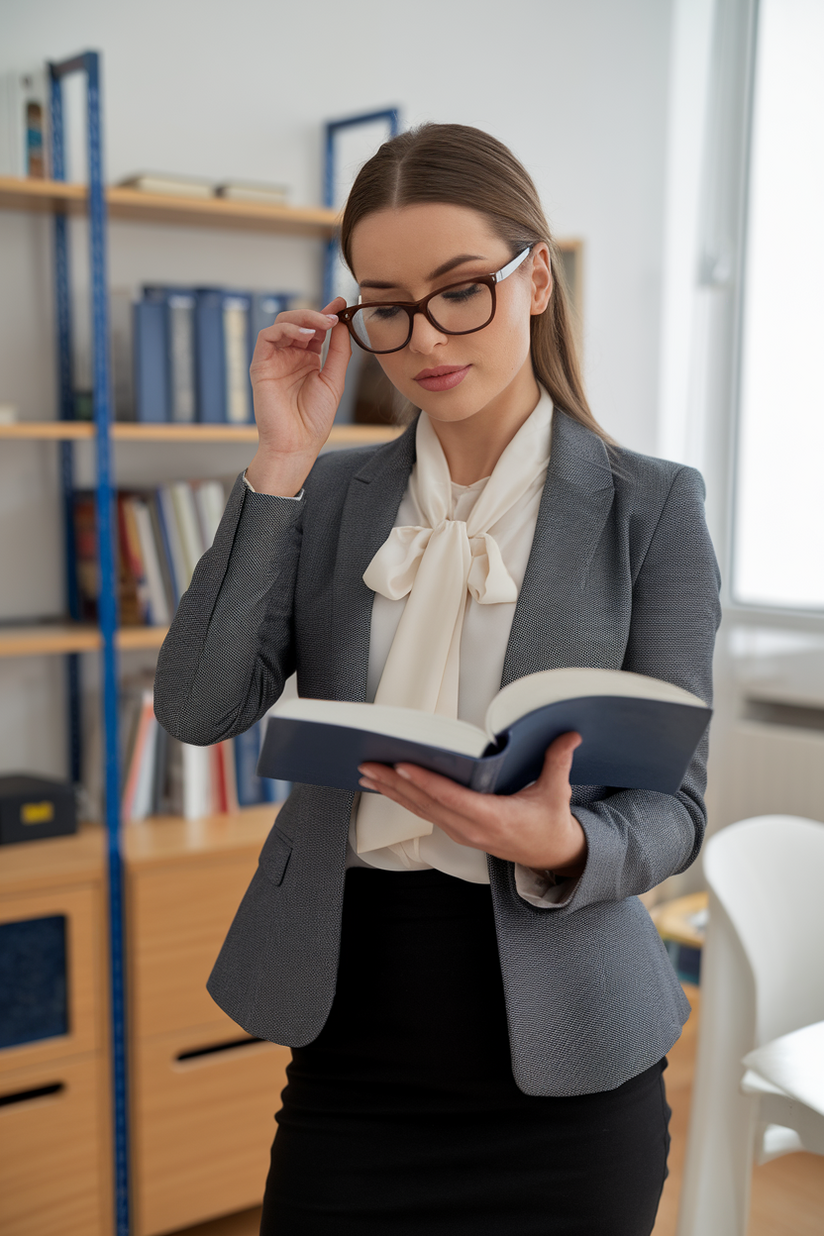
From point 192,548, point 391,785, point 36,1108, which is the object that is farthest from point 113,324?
point 391,785

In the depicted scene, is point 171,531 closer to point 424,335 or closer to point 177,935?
point 177,935

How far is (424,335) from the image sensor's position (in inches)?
42.4

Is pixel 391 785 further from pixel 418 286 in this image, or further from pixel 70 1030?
pixel 70 1030

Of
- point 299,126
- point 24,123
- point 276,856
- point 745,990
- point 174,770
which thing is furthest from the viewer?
point 299,126

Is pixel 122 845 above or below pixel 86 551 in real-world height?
below

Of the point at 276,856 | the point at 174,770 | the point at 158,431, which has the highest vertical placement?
the point at 158,431

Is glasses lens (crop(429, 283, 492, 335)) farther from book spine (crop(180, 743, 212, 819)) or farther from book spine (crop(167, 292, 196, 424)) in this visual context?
book spine (crop(180, 743, 212, 819))

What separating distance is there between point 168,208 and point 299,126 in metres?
0.57

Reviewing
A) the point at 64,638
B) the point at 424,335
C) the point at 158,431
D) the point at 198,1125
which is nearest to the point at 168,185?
the point at 158,431

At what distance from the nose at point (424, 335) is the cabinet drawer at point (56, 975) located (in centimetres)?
148

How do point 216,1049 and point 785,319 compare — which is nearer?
point 216,1049

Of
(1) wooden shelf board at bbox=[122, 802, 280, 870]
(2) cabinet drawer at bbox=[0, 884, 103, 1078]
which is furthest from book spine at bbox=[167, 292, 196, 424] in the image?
(2) cabinet drawer at bbox=[0, 884, 103, 1078]

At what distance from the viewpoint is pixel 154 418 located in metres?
2.33

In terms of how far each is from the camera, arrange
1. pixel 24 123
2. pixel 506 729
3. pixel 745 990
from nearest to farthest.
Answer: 1. pixel 506 729
2. pixel 745 990
3. pixel 24 123
